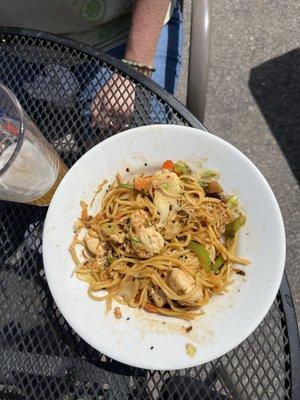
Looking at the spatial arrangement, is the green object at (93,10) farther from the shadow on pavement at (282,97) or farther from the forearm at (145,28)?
the shadow on pavement at (282,97)

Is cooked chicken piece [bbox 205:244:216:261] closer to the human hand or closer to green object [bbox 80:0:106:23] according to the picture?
the human hand

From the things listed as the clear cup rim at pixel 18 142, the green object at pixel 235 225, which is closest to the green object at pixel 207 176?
the green object at pixel 235 225

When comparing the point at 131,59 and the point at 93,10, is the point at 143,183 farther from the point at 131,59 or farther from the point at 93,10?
the point at 93,10

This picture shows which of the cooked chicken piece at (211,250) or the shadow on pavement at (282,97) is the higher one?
the cooked chicken piece at (211,250)

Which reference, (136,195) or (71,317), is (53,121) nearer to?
(136,195)

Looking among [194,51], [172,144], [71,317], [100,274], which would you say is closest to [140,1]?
[194,51]

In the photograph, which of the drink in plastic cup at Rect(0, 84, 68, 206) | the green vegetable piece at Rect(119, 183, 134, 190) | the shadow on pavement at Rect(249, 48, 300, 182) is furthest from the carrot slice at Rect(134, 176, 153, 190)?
the shadow on pavement at Rect(249, 48, 300, 182)
